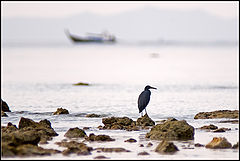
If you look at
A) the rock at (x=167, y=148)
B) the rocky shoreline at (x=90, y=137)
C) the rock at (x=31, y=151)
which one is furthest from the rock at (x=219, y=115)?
the rock at (x=31, y=151)

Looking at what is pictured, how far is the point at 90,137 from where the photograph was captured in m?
14.2

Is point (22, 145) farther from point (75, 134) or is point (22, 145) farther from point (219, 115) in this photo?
point (219, 115)

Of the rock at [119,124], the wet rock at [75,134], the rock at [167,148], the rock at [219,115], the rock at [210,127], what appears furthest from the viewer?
the rock at [219,115]

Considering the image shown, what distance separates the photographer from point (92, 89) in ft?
104

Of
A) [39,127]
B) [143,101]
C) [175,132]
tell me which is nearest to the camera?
[175,132]

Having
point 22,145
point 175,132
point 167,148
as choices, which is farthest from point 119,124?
point 22,145

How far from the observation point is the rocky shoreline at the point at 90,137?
495 inches

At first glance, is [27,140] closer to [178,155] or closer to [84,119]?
[178,155]

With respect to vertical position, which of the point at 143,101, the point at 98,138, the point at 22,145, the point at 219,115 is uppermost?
the point at 143,101

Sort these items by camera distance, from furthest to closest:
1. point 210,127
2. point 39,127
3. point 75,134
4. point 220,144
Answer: point 210,127
point 39,127
point 75,134
point 220,144

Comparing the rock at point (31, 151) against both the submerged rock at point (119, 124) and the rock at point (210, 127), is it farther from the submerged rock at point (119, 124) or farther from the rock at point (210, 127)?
the rock at point (210, 127)

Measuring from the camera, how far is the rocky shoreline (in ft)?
41.3

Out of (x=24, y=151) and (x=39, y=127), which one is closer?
(x=24, y=151)

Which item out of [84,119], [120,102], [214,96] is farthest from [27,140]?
[214,96]
